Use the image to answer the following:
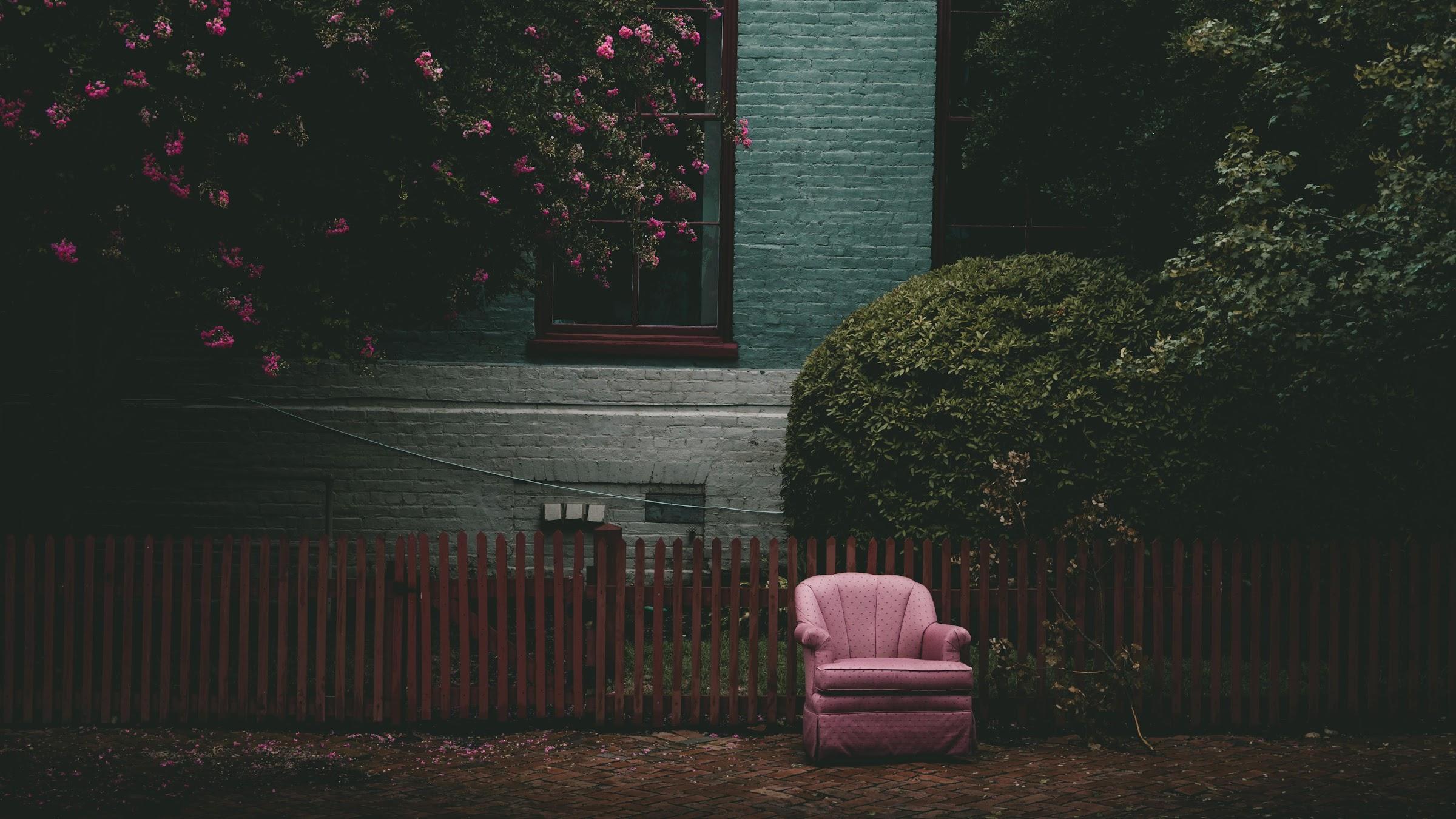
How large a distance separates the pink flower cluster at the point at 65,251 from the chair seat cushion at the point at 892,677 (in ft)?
15.3

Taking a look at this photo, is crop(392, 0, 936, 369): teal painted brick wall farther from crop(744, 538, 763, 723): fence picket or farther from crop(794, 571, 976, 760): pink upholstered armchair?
crop(794, 571, 976, 760): pink upholstered armchair

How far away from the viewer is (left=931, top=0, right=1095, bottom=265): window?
36.9 feet

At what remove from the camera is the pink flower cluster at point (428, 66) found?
7.14m

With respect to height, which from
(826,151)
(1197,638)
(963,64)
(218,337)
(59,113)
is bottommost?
(1197,638)

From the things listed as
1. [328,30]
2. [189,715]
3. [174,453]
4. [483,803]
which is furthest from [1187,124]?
[174,453]

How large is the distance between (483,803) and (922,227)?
22.2 feet

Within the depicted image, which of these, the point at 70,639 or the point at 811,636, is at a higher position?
the point at 811,636

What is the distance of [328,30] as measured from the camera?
702 cm

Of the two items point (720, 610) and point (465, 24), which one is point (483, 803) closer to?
point (720, 610)

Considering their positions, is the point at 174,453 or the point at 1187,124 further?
the point at 174,453

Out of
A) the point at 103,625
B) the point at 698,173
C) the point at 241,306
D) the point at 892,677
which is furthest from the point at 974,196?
the point at 103,625

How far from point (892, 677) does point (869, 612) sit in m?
0.64

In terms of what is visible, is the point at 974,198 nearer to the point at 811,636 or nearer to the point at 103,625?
the point at 811,636

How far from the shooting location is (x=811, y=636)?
697cm
